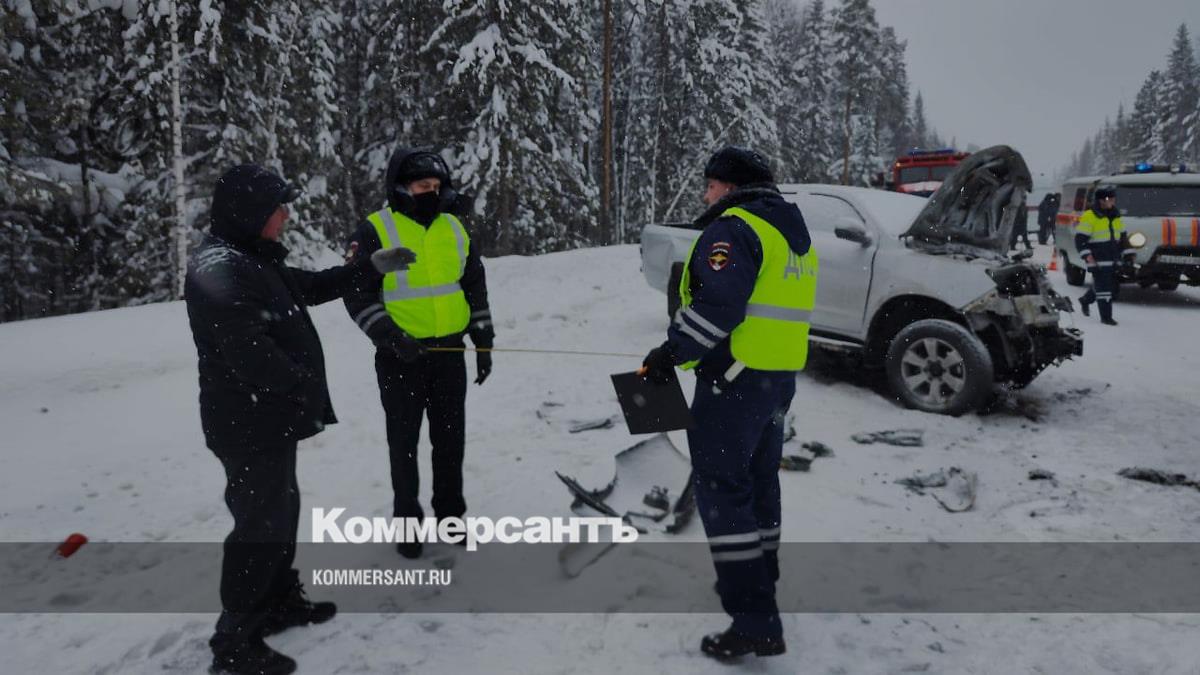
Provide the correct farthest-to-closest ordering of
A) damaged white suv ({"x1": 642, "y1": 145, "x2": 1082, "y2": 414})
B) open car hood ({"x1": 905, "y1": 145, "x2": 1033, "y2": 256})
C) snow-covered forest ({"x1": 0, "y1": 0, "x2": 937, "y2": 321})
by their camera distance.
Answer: snow-covered forest ({"x1": 0, "y1": 0, "x2": 937, "y2": 321}) → open car hood ({"x1": 905, "y1": 145, "x2": 1033, "y2": 256}) → damaged white suv ({"x1": 642, "y1": 145, "x2": 1082, "y2": 414})

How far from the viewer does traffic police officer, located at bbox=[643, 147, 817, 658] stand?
9.47 ft

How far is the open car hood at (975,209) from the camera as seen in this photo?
6258mm

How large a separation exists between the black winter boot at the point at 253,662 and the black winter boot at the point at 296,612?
0.25m

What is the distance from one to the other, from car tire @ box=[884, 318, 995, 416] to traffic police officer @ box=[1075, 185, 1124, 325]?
6089 mm

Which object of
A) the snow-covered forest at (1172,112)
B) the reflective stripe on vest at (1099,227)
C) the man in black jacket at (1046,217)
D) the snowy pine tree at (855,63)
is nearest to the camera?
the reflective stripe on vest at (1099,227)

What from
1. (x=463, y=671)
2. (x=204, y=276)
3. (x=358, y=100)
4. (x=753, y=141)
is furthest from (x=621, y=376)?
(x=753, y=141)

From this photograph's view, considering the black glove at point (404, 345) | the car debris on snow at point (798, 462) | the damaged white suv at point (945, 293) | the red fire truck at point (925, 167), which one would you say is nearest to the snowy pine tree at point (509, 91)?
the red fire truck at point (925, 167)

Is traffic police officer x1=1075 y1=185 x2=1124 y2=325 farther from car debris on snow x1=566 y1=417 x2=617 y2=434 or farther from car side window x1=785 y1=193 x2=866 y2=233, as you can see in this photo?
car debris on snow x1=566 y1=417 x2=617 y2=434

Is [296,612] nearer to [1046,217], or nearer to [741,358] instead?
[741,358]

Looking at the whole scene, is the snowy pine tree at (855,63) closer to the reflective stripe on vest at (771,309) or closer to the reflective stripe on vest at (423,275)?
the reflective stripe on vest at (423,275)

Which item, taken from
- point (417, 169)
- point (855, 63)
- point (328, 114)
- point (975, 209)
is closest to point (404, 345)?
point (417, 169)

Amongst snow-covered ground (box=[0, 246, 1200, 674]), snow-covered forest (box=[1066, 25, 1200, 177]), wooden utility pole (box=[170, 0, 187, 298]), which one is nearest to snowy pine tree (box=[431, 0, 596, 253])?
wooden utility pole (box=[170, 0, 187, 298])

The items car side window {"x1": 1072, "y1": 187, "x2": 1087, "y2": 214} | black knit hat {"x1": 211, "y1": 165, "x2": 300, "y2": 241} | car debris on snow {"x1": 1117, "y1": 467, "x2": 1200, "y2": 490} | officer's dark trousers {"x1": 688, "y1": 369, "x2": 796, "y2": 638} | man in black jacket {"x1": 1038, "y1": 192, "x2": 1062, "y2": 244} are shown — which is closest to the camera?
black knit hat {"x1": 211, "y1": 165, "x2": 300, "y2": 241}

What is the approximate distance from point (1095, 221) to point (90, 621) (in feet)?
41.6
